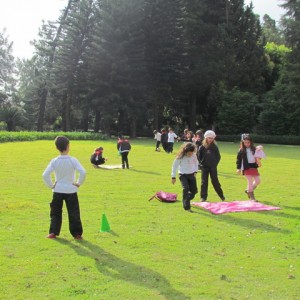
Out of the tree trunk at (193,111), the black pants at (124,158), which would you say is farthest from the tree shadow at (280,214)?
the tree trunk at (193,111)

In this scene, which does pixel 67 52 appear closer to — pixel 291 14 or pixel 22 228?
pixel 291 14

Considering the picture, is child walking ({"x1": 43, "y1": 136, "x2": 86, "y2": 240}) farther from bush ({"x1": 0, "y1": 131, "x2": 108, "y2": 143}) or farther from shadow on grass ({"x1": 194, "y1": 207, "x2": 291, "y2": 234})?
bush ({"x1": 0, "y1": 131, "x2": 108, "y2": 143})

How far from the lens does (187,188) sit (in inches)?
392

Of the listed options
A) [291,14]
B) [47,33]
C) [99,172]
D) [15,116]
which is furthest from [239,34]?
[99,172]

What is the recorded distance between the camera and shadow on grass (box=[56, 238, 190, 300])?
5.16 meters

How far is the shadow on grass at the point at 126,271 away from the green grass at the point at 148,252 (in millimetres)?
12

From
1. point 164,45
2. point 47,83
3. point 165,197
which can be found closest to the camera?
point 165,197

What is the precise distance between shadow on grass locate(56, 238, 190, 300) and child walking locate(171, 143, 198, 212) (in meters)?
3.54

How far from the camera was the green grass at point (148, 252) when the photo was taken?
16.9ft

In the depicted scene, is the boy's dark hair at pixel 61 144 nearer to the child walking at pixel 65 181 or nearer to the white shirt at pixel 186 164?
the child walking at pixel 65 181

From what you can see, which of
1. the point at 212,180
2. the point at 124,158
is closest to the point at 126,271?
the point at 212,180

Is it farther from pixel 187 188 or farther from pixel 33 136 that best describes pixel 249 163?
pixel 33 136

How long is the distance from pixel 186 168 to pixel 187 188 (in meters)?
0.47

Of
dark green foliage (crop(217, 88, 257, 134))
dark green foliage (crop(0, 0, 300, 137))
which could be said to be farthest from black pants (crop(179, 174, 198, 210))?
dark green foliage (crop(217, 88, 257, 134))
